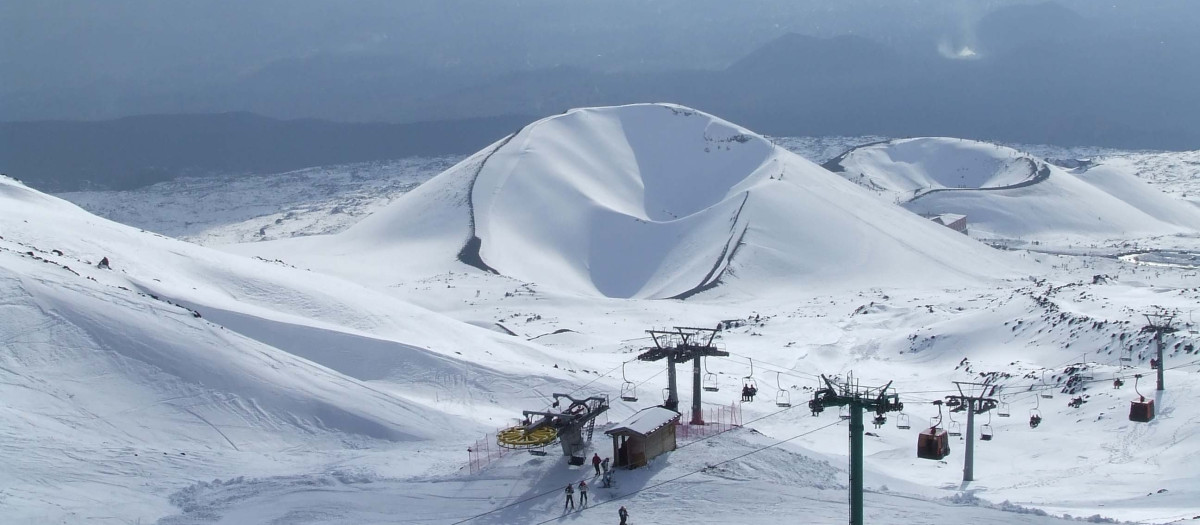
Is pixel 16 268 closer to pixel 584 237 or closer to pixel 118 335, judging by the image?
pixel 118 335

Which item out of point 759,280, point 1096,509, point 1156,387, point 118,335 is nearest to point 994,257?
point 759,280

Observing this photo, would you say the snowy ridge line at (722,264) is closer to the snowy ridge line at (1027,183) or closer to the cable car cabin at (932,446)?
the cable car cabin at (932,446)

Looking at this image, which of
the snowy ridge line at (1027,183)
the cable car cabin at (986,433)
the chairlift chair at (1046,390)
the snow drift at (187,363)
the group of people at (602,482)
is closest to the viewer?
the group of people at (602,482)

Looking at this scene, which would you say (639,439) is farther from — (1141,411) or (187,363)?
(1141,411)

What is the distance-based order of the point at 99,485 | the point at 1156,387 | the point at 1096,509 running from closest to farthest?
the point at 99,485
the point at 1096,509
the point at 1156,387

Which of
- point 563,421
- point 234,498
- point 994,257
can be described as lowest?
point 234,498

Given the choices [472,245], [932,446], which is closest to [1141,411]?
[932,446]

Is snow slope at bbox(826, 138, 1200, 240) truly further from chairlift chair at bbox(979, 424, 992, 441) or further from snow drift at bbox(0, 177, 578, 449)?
snow drift at bbox(0, 177, 578, 449)

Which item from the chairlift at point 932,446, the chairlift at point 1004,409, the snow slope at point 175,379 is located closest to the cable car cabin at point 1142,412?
the chairlift at point 1004,409
